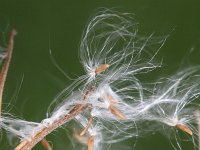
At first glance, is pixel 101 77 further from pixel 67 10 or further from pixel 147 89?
pixel 67 10

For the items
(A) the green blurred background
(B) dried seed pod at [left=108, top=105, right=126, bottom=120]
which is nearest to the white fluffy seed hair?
(B) dried seed pod at [left=108, top=105, right=126, bottom=120]

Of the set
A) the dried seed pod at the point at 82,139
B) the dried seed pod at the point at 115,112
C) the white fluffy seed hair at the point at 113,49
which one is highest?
the white fluffy seed hair at the point at 113,49

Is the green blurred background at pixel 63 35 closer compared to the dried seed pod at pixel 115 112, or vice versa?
the dried seed pod at pixel 115 112

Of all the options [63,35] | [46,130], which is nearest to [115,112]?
[46,130]

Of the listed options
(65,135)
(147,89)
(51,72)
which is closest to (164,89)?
(147,89)

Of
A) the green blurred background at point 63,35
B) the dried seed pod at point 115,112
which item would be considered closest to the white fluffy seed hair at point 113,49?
the dried seed pod at point 115,112

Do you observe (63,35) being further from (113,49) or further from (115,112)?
(115,112)

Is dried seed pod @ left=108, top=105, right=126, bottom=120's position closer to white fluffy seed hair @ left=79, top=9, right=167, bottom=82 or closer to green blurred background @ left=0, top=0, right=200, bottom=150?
white fluffy seed hair @ left=79, top=9, right=167, bottom=82

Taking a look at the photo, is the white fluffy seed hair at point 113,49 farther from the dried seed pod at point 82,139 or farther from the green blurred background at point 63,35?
the green blurred background at point 63,35

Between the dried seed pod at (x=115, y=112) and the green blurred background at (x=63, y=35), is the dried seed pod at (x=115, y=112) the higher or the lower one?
the lower one
